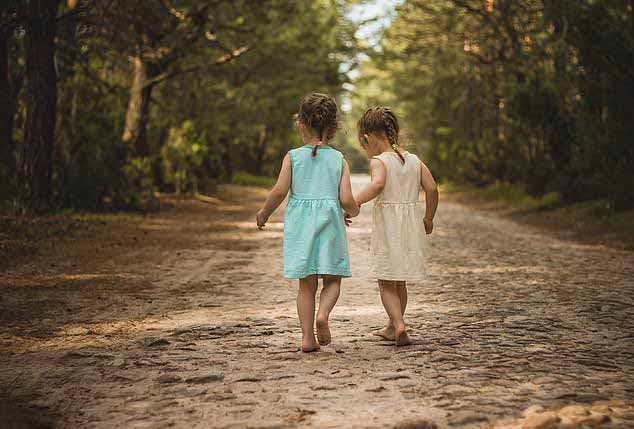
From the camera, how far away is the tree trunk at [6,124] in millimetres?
15047

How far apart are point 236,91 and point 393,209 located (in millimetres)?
23481

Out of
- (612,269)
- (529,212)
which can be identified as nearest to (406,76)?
(529,212)

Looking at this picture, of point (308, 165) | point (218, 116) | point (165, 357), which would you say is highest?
point (218, 116)

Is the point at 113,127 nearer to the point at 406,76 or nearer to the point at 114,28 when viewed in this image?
the point at 114,28

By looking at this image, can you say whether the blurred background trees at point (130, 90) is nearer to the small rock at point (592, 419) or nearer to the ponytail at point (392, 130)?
the ponytail at point (392, 130)

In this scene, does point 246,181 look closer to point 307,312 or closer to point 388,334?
point 388,334

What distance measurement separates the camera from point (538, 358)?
5.25 m

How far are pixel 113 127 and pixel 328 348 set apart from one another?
46.9ft

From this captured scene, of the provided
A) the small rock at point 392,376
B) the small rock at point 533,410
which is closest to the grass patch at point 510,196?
the small rock at point 392,376

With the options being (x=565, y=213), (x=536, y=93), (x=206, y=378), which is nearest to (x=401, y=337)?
(x=206, y=378)

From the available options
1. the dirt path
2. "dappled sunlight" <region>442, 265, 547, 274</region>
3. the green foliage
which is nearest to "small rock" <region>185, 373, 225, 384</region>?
the dirt path

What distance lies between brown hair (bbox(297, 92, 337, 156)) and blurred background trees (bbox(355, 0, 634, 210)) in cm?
99

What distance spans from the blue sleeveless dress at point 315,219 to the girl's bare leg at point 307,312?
0.11 metres

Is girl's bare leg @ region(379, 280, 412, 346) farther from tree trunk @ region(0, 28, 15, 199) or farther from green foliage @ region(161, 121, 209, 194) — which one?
green foliage @ region(161, 121, 209, 194)
